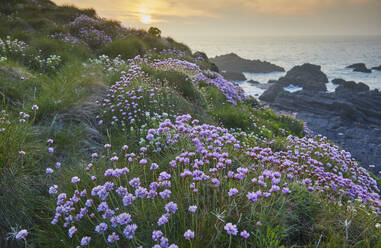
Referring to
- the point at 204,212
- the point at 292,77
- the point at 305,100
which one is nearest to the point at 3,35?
the point at 204,212

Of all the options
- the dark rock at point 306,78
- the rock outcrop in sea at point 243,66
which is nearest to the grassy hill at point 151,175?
the dark rock at point 306,78

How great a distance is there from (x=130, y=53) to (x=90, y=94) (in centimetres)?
706

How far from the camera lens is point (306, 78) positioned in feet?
167

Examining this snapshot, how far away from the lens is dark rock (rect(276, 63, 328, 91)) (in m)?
45.9

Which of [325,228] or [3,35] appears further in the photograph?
[3,35]

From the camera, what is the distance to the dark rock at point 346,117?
61.6 ft

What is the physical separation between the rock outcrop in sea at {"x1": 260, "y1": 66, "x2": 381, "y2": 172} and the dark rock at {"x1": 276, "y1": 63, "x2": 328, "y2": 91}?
12.1 metres

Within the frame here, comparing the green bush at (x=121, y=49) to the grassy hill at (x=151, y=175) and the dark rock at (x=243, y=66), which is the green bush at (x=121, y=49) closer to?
the grassy hill at (x=151, y=175)

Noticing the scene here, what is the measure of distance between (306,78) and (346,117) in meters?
28.3

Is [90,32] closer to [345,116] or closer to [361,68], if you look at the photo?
[345,116]

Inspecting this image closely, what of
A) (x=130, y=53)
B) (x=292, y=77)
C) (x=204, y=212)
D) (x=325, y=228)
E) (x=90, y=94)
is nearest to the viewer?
(x=204, y=212)

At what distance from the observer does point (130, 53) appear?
506 inches

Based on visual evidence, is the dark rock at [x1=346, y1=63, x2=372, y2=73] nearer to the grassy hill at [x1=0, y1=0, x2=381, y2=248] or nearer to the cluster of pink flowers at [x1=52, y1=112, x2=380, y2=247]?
the grassy hill at [x1=0, y1=0, x2=381, y2=248]

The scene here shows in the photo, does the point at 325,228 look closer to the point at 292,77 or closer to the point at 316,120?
the point at 316,120
